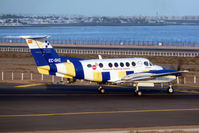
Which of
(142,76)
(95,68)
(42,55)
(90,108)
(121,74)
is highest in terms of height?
(42,55)

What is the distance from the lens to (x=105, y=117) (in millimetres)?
26844

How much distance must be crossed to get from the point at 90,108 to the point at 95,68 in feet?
21.3

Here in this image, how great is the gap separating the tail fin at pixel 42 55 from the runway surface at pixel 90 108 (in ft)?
6.81

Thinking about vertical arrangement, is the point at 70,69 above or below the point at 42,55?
below

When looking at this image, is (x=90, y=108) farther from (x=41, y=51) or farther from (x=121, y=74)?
(x=41, y=51)

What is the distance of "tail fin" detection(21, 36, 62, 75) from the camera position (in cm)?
3562

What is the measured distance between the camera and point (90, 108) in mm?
30203

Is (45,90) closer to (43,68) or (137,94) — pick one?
(43,68)

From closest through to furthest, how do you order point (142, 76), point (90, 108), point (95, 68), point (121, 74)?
point (90, 108) < point (95, 68) < point (142, 76) < point (121, 74)

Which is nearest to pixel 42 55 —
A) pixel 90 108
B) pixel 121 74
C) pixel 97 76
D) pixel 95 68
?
pixel 95 68

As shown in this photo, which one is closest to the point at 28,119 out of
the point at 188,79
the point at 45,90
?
the point at 45,90

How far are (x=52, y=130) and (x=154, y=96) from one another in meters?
15.7

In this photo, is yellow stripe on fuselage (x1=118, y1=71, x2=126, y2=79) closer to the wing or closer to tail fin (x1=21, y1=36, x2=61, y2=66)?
the wing

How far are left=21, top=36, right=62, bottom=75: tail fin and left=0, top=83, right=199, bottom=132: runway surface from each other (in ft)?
6.81
